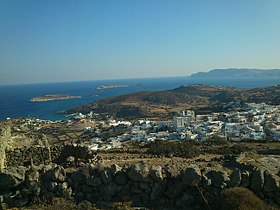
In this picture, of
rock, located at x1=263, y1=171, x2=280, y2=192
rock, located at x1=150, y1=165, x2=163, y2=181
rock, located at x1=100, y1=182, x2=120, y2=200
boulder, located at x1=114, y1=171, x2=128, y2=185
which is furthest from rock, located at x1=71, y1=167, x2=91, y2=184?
rock, located at x1=263, y1=171, x2=280, y2=192

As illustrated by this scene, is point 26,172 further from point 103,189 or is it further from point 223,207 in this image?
point 223,207

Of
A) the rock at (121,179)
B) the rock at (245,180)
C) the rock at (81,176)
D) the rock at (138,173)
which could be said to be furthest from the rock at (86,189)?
the rock at (245,180)

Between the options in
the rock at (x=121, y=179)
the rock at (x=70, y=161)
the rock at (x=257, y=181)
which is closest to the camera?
the rock at (x=257, y=181)

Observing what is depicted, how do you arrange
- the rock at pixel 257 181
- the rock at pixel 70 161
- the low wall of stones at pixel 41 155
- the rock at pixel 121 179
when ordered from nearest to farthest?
the rock at pixel 257 181 < the rock at pixel 121 179 < the rock at pixel 70 161 < the low wall of stones at pixel 41 155

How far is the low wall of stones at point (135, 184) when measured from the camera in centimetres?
836

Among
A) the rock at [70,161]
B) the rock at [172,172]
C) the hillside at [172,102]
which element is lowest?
the hillside at [172,102]

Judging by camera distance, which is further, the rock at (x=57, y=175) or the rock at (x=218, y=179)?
the rock at (x=57, y=175)

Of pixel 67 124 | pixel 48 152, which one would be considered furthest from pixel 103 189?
pixel 67 124

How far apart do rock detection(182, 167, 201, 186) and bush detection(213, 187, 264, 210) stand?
0.69 metres

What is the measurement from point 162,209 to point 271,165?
518cm

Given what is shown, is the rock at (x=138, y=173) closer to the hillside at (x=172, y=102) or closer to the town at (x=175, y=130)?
the town at (x=175, y=130)

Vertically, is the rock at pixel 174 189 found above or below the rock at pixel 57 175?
below

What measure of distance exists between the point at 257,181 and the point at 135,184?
3.10 meters

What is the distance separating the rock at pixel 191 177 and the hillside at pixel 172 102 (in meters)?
80.2
